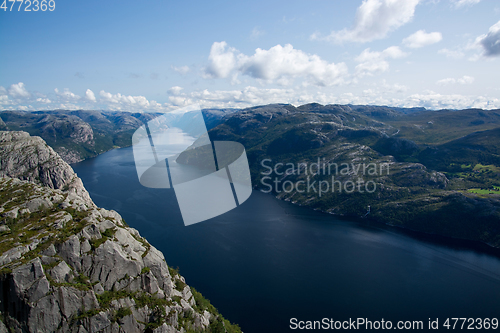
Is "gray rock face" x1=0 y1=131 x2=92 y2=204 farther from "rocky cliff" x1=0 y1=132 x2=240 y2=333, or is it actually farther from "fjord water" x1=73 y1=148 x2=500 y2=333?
"rocky cliff" x1=0 y1=132 x2=240 y2=333

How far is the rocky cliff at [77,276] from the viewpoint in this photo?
56.3 ft

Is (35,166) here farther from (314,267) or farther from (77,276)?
(314,267)

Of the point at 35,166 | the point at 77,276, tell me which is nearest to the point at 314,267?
the point at 77,276

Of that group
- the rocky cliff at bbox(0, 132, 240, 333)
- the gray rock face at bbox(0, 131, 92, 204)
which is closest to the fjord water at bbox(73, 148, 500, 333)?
the rocky cliff at bbox(0, 132, 240, 333)

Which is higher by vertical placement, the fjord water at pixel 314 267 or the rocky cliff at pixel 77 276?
the rocky cliff at pixel 77 276

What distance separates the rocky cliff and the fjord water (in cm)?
2405

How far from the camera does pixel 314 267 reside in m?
61.9

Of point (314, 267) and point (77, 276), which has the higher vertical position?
point (77, 276)

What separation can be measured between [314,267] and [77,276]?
Answer: 55.0 m

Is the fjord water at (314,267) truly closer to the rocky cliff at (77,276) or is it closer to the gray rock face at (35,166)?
the rocky cliff at (77,276)

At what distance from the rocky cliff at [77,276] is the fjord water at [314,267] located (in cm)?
2405

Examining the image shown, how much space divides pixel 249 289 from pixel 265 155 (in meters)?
128

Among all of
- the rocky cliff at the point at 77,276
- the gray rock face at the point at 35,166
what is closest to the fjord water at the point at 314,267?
the rocky cliff at the point at 77,276

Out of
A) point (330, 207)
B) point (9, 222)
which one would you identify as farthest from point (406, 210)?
point (9, 222)
